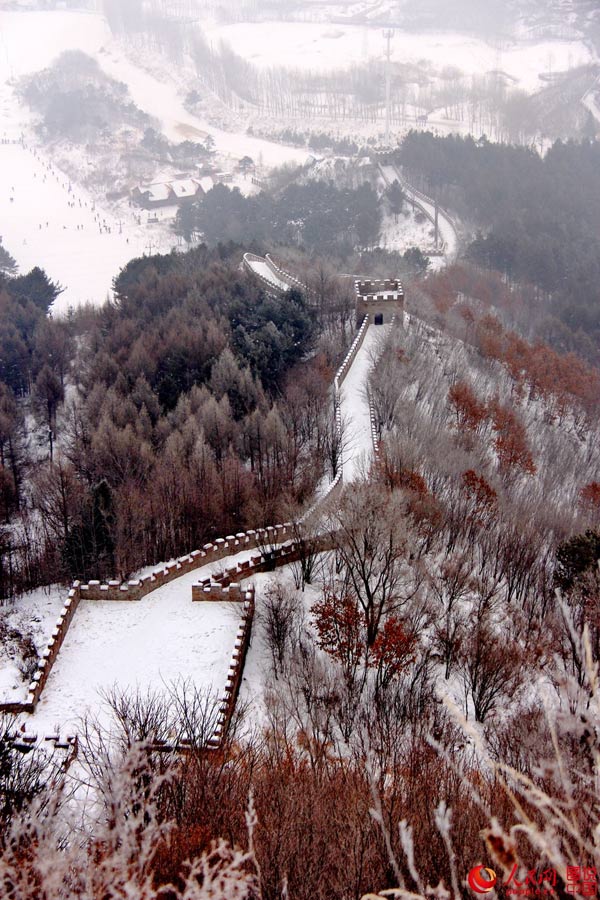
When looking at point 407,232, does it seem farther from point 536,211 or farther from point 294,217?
point 536,211

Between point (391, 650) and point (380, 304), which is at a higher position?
point (380, 304)

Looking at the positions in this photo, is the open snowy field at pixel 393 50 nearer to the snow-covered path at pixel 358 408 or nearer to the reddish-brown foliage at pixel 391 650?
the snow-covered path at pixel 358 408

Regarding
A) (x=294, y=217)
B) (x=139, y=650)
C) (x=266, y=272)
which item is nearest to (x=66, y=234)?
(x=294, y=217)

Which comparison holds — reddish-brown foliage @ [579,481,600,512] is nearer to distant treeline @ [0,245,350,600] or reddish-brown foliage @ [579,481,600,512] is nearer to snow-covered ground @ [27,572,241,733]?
distant treeline @ [0,245,350,600]

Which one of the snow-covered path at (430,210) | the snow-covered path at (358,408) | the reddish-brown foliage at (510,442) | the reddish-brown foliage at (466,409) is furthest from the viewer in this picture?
the snow-covered path at (430,210)

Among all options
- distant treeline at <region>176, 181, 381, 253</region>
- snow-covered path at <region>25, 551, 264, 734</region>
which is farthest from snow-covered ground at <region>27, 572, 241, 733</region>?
distant treeline at <region>176, 181, 381, 253</region>

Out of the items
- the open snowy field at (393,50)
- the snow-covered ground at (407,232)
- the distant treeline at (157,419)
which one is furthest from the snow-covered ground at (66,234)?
the open snowy field at (393,50)
